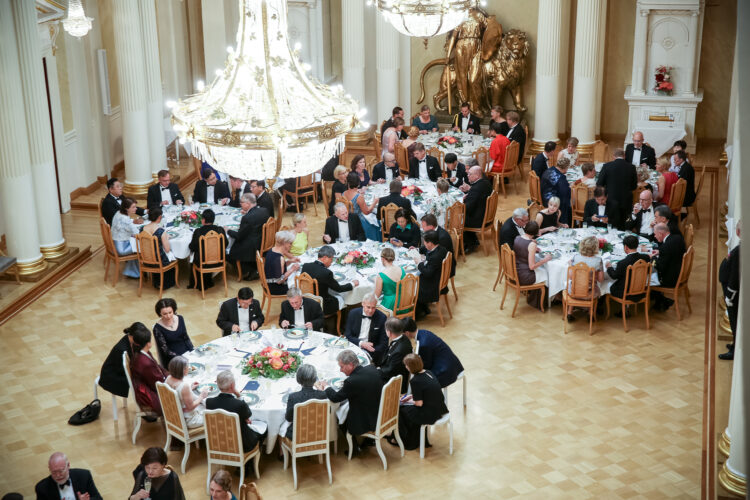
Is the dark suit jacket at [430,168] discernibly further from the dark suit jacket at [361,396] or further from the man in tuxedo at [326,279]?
the dark suit jacket at [361,396]

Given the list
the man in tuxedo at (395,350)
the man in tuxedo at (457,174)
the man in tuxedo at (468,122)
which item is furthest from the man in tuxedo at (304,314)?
the man in tuxedo at (468,122)

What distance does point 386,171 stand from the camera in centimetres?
1422

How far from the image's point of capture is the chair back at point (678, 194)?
13258 mm

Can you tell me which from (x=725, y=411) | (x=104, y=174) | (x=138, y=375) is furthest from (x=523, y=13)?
(x=138, y=375)

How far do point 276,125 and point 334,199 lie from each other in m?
8.03

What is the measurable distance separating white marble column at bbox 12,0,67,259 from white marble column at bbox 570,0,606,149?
9.32 m

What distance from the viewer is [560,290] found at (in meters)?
11.3

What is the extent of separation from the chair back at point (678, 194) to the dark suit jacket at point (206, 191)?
624 centimetres

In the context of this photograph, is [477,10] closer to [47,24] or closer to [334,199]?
[334,199]

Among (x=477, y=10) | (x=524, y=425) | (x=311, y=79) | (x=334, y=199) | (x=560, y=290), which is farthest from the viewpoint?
(x=477, y=10)

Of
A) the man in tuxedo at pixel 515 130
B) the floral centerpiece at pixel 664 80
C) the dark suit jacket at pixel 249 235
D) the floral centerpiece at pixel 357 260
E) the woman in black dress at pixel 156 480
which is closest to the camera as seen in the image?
the woman in black dress at pixel 156 480

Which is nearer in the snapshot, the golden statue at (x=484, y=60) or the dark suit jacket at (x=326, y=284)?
the dark suit jacket at (x=326, y=284)

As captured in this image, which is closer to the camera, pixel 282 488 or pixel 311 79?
pixel 311 79

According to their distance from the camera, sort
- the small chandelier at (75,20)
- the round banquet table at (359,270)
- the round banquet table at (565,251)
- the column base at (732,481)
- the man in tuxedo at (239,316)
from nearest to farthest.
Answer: the column base at (732,481), the man in tuxedo at (239,316), the round banquet table at (359,270), the round banquet table at (565,251), the small chandelier at (75,20)
